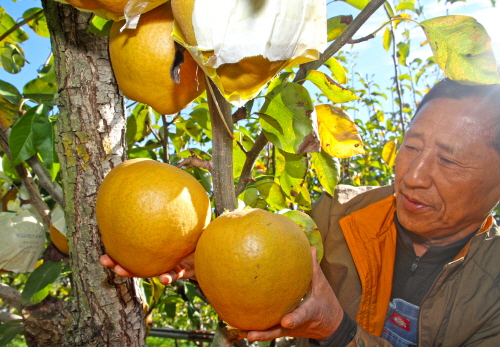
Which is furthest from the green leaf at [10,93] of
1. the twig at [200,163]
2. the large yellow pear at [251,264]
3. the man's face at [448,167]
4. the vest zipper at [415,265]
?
the vest zipper at [415,265]

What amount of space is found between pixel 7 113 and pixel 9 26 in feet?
3.19

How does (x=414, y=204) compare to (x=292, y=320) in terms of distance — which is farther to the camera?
(x=414, y=204)

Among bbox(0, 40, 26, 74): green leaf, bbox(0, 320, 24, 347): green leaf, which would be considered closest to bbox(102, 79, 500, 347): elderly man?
bbox(0, 320, 24, 347): green leaf

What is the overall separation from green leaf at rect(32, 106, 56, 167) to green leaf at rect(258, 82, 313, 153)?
0.80 meters

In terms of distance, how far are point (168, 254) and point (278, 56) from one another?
441 mm

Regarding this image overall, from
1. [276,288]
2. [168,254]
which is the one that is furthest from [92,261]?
[276,288]

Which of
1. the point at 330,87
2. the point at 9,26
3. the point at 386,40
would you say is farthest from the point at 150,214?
the point at 9,26

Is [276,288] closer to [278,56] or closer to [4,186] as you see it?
[278,56]

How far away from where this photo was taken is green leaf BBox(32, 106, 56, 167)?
1233 mm

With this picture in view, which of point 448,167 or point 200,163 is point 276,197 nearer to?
point 200,163

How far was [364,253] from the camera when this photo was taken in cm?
173

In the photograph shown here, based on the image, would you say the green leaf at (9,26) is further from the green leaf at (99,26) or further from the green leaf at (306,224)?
the green leaf at (306,224)

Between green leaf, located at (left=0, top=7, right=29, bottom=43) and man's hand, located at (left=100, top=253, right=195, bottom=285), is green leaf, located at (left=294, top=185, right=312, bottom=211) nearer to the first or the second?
man's hand, located at (left=100, top=253, right=195, bottom=285)

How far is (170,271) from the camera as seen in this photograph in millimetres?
957
